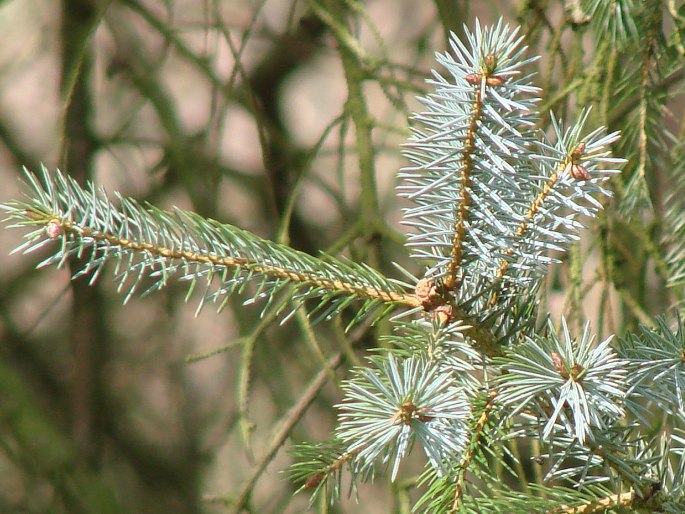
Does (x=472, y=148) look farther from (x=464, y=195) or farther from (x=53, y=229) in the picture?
(x=53, y=229)

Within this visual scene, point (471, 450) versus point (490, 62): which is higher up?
point (490, 62)

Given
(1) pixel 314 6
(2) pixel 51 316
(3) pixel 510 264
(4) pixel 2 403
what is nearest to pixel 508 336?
(3) pixel 510 264

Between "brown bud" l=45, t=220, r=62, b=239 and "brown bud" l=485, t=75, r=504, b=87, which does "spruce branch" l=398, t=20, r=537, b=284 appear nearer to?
"brown bud" l=485, t=75, r=504, b=87

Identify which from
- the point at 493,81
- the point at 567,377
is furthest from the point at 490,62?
the point at 567,377

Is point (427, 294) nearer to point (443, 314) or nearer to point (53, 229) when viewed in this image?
point (443, 314)

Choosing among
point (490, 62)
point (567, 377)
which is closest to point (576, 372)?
point (567, 377)

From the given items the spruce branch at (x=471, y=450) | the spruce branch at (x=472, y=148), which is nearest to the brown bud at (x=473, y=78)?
the spruce branch at (x=472, y=148)

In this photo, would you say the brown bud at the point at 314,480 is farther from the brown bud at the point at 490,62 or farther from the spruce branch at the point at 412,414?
the brown bud at the point at 490,62

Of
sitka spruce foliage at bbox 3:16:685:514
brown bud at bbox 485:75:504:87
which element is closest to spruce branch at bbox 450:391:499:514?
sitka spruce foliage at bbox 3:16:685:514

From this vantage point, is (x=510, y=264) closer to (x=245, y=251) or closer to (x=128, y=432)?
(x=245, y=251)
